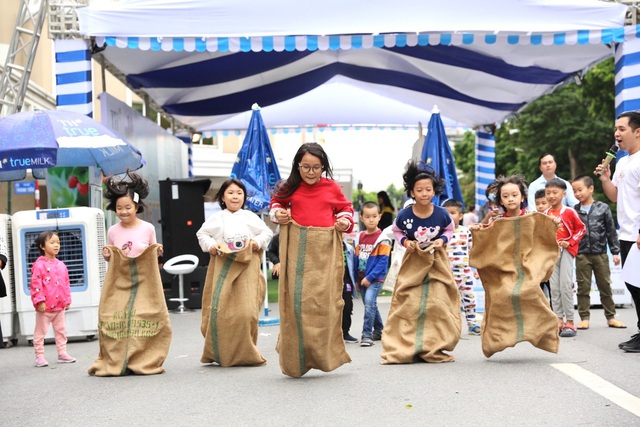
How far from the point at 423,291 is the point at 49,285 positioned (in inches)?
134

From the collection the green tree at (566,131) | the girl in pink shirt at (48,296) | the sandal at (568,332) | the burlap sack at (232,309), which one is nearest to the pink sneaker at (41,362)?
the girl in pink shirt at (48,296)

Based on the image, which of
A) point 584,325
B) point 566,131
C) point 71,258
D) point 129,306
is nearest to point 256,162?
point 71,258

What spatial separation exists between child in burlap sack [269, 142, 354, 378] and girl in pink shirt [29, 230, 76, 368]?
9.14 ft

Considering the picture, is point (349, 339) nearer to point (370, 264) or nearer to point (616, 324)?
point (370, 264)

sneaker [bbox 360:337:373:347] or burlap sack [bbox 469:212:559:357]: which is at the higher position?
burlap sack [bbox 469:212:559:357]

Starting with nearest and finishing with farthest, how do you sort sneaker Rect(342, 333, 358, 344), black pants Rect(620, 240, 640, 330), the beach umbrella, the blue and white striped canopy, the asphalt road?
the asphalt road
black pants Rect(620, 240, 640, 330)
sneaker Rect(342, 333, 358, 344)
the blue and white striped canopy
the beach umbrella

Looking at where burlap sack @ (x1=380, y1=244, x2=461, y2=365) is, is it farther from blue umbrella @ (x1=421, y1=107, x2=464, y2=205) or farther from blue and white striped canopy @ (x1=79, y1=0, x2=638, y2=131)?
blue umbrella @ (x1=421, y1=107, x2=464, y2=205)

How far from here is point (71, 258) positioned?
11.5 m

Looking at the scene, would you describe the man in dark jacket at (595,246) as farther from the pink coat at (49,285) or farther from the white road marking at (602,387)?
the pink coat at (49,285)

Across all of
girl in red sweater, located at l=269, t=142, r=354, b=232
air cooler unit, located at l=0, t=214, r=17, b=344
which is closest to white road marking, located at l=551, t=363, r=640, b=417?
girl in red sweater, located at l=269, t=142, r=354, b=232

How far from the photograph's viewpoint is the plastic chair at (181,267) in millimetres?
14484

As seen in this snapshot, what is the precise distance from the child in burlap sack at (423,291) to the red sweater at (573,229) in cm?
272

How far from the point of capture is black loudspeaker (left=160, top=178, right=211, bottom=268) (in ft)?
53.3

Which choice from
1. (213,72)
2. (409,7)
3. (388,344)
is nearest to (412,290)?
(388,344)
